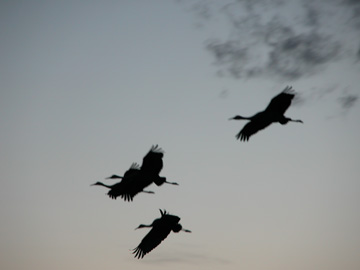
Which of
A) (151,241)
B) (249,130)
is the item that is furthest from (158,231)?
(249,130)

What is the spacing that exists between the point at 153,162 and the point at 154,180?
3.00 ft

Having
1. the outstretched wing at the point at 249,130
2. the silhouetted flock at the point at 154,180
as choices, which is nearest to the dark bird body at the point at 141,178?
the silhouetted flock at the point at 154,180

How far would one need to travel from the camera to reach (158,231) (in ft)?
91.5

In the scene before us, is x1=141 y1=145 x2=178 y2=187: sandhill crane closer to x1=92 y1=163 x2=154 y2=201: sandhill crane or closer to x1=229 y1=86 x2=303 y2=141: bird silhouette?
x1=92 y1=163 x2=154 y2=201: sandhill crane

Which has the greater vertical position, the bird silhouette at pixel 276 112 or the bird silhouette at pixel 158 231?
the bird silhouette at pixel 276 112

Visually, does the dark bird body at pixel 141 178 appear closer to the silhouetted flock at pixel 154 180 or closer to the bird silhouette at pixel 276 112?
the silhouetted flock at pixel 154 180

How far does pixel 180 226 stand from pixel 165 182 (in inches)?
99.8

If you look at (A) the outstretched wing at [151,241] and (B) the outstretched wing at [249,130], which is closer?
(A) the outstretched wing at [151,241]

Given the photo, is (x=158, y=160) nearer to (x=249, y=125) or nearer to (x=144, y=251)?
(x=144, y=251)

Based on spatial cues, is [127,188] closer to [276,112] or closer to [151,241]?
[151,241]

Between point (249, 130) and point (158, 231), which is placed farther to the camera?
point (249, 130)

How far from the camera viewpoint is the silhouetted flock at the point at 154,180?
89.7 feet

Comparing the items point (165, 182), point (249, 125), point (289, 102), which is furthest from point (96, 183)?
point (289, 102)

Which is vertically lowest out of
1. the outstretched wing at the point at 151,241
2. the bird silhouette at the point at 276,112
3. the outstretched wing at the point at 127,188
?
the outstretched wing at the point at 151,241
